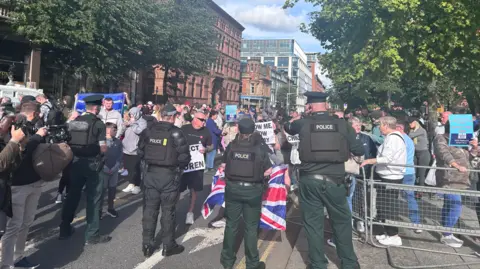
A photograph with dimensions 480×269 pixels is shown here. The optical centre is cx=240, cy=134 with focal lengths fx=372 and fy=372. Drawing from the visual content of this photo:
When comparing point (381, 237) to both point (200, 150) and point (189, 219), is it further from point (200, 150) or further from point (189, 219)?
point (200, 150)

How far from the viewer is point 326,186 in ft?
13.9

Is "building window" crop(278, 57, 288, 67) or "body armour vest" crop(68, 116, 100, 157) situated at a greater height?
"building window" crop(278, 57, 288, 67)

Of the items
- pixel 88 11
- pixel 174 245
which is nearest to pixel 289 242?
pixel 174 245

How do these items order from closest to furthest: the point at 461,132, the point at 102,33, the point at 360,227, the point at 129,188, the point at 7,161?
the point at 7,161, the point at 461,132, the point at 360,227, the point at 129,188, the point at 102,33

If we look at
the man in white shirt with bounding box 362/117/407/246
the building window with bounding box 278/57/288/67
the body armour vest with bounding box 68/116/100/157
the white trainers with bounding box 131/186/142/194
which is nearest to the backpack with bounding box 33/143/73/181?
the body armour vest with bounding box 68/116/100/157

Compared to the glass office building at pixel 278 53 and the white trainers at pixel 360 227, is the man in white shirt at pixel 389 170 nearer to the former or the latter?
the white trainers at pixel 360 227

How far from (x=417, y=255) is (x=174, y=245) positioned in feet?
11.1

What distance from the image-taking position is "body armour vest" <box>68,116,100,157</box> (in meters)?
5.06

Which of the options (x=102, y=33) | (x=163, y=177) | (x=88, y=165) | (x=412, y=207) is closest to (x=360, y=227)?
(x=412, y=207)

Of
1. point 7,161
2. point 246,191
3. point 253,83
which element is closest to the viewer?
point 7,161

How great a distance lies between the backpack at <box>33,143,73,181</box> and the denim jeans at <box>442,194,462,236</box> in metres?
5.07

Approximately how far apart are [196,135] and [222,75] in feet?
192

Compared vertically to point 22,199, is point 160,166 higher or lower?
higher

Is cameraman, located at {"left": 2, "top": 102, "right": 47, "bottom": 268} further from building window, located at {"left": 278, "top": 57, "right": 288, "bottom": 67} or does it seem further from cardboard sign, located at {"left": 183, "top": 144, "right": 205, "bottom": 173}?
building window, located at {"left": 278, "top": 57, "right": 288, "bottom": 67}
